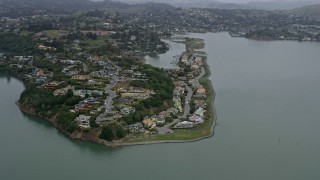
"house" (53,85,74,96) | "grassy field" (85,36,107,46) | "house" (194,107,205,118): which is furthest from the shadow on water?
"house" (194,107,205,118)

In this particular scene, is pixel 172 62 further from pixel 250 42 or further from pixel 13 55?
pixel 250 42

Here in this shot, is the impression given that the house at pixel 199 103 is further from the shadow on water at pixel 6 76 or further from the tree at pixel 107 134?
the shadow on water at pixel 6 76

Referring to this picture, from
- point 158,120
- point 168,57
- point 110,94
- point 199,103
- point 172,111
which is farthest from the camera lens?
point 168,57

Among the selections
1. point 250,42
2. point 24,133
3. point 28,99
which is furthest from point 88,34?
point 24,133

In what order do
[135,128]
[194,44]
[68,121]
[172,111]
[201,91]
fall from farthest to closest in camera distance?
1. [194,44]
2. [201,91]
3. [172,111]
4. [68,121]
5. [135,128]

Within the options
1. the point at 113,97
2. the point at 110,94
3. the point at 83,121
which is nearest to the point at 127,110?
the point at 83,121

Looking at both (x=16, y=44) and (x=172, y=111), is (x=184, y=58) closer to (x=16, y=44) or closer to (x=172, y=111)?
(x=16, y=44)
